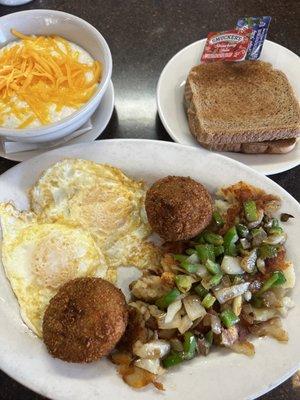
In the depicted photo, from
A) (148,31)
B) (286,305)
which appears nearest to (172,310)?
(286,305)

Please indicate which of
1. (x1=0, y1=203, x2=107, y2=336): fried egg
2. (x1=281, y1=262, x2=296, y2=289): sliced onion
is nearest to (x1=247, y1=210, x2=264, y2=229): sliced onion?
(x1=281, y1=262, x2=296, y2=289): sliced onion

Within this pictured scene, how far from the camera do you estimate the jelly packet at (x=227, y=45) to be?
8.98ft

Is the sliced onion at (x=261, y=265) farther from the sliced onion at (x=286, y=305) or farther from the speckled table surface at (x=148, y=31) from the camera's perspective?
the speckled table surface at (x=148, y=31)

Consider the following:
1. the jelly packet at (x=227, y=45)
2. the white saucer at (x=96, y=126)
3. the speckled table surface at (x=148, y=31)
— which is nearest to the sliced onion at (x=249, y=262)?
the speckled table surface at (x=148, y=31)

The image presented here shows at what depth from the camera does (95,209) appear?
2.46 metres

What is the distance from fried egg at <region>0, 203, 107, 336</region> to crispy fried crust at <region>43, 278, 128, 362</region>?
0.18m

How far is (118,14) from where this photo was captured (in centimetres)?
331

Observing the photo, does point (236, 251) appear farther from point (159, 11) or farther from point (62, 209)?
point (159, 11)

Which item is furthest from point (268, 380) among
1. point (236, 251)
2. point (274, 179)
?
point (274, 179)

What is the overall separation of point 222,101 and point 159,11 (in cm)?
102

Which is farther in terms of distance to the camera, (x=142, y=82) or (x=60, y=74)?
(x=142, y=82)

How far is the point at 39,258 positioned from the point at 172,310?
28.2 inches

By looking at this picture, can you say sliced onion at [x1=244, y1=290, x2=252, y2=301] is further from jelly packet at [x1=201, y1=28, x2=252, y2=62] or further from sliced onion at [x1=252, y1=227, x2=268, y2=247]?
jelly packet at [x1=201, y1=28, x2=252, y2=62]

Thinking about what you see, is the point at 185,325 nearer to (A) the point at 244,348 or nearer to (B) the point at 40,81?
(A) the point at 244,348
